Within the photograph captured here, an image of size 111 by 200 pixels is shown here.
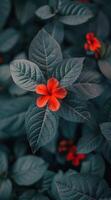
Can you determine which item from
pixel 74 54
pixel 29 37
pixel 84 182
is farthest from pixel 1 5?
pixel 84 182

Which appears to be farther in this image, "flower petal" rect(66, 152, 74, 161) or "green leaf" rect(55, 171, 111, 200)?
"flower petal" rect(66, 152, 74, 161)

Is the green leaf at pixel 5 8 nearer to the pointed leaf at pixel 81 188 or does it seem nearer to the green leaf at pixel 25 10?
the green leaf at pixel 25 10

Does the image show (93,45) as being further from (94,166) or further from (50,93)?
(94,166)

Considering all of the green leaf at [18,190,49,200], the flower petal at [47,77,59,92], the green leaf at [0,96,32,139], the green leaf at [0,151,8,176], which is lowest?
the green leaf at [18,190,49,200]

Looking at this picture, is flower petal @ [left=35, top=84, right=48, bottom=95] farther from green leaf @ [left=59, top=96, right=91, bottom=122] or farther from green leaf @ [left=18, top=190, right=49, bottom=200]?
green leaf @ [left=18, top=190, right=49, bottom=200]

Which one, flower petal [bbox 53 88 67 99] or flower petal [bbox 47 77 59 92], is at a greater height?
flower petal [bbox 47 77 59 92]

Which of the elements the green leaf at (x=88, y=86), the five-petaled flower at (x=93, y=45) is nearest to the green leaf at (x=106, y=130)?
the green leaf at (x=88, y=86)

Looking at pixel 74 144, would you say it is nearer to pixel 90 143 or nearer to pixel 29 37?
pixel 90 143

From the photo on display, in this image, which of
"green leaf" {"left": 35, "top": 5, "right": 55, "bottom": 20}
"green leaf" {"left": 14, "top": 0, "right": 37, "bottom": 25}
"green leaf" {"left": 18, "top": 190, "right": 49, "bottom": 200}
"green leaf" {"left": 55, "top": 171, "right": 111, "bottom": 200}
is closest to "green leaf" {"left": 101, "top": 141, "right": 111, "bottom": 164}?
"green leaf" {"left": 55, "top": 171, "right": 111, "bottom": 200}
